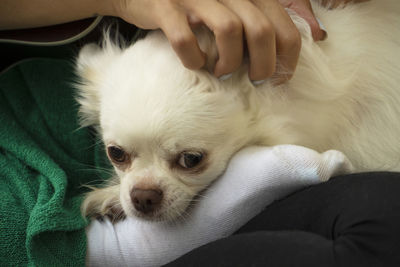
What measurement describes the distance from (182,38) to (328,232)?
1.34ft

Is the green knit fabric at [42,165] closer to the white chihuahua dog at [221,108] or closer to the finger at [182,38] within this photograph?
the white chihuahua dog at [221,108]

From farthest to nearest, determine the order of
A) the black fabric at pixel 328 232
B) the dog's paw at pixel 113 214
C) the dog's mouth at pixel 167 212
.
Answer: the dog's paw at pixel 113 214 → the dog's mouth at pixel 167 212 → the black fabric at pixel 328 232

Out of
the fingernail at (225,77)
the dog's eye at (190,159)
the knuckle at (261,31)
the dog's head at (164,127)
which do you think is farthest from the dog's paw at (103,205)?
the knuckle at (261,31)

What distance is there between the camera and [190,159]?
2.67ft

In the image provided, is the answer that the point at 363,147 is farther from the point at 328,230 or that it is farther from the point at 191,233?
the point at 191,233

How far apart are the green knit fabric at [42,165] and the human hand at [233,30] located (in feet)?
1.19

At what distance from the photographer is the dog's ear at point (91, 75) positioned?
0.96 m

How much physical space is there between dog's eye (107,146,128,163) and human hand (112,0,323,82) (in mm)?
233

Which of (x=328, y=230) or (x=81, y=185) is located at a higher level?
(x=328, y=230)

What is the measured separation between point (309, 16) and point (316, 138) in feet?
0.85

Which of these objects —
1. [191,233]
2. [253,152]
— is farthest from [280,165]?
[191,233]

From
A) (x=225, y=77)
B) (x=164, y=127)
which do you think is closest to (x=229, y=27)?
(x=225, y=77)

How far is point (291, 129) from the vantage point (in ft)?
2.83

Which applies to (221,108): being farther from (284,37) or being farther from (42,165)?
(42,165)
